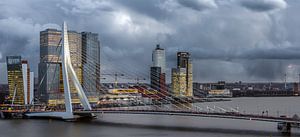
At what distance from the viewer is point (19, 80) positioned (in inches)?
2115

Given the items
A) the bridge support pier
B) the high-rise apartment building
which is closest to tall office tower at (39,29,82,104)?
Answer: the high-rise apartment building

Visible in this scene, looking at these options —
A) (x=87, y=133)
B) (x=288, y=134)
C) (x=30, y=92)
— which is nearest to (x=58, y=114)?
(x=87, y=133)

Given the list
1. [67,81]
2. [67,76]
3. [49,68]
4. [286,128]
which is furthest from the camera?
[49,68]

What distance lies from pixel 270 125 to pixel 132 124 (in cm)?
828

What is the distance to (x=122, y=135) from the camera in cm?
2331

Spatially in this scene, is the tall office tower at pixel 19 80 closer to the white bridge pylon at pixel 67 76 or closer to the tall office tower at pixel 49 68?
the tall office tower at pixel 49 68

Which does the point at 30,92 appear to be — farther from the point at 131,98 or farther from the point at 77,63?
the point at 131,98

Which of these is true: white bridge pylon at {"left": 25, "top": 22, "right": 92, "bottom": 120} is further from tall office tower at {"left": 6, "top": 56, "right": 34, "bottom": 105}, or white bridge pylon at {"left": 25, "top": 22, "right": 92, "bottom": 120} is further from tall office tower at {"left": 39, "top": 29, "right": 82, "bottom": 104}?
tall office tower at {"left": 39, "top": 29, "right": 82, "bottom": 104}

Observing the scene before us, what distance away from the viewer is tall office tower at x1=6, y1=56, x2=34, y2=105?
52.0m

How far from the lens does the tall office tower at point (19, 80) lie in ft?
171

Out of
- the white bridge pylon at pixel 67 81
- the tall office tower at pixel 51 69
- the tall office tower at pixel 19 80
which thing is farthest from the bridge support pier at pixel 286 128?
the tall office tower at pixel 51 69

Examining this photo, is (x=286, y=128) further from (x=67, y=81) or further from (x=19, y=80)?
(x=19, y=80)

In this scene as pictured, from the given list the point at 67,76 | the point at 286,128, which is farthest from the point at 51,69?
the point at 286,128

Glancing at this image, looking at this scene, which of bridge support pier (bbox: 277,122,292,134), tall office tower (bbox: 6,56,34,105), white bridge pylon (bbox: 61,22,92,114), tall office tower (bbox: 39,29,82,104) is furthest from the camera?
tall office tower (bbox: 39,29,82,104)
